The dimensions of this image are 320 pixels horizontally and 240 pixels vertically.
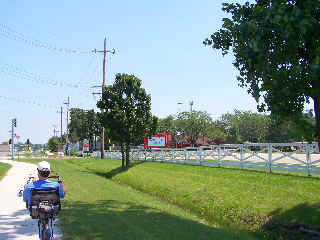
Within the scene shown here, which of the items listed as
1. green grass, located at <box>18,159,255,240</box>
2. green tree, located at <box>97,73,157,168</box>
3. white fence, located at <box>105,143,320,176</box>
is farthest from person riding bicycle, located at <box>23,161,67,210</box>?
green tree, located at <box>97,73,157,168</box>

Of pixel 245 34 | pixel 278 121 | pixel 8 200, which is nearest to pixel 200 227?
pixel 278 121

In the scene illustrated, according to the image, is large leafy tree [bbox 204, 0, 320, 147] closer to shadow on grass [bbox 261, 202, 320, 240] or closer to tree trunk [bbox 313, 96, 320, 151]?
tree trunk [bbox 313, 96, 320, 151]

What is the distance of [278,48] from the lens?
8227 millimetres

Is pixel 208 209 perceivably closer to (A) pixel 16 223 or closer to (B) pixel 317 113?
(B) pixel 317 113

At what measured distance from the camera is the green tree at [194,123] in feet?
286

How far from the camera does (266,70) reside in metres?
8.16

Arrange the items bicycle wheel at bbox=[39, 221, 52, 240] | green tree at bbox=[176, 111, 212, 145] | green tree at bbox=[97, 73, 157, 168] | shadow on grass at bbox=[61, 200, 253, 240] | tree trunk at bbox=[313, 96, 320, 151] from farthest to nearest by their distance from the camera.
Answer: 1. green tree at bbox=[176, 111, 212, 145]
2. green tree at bbox=[97, 73, 157, 168]
3. shadow on grass at bbox=[61, 200, 253, 240]
4. tree trunk at bbox=[313, 96, 320, 151]
5. bicycle wheel at bbox=[39, 221, 52, 240]

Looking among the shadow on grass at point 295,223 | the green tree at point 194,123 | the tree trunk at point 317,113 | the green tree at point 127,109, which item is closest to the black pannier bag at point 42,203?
the tree trunk at point 317,113

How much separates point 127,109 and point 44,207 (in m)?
23.7

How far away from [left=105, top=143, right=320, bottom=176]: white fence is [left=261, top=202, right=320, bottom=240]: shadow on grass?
336 centimetres

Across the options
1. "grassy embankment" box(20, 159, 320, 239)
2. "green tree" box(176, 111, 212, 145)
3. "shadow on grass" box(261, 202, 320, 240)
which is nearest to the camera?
"grassy embankment" box(20, 159, 320, 239)

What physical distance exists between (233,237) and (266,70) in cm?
408

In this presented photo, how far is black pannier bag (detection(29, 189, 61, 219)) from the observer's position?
21.1 ft

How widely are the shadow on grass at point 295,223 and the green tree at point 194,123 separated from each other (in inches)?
3000
